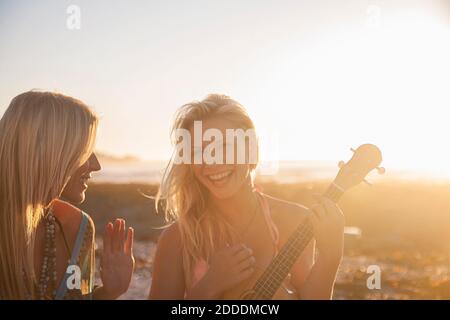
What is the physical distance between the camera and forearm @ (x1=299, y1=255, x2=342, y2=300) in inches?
127

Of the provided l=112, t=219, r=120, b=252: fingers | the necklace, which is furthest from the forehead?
the necklace

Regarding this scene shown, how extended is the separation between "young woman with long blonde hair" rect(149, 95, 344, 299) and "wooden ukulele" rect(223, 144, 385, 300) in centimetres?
12

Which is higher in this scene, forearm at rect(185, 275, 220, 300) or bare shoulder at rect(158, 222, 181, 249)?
bare shoulder at rect(158, 222, 181, 249)

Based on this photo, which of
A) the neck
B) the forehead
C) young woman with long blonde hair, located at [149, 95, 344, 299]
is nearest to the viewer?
young woman with long blonde hair, located at [149, 95, 344, 299]

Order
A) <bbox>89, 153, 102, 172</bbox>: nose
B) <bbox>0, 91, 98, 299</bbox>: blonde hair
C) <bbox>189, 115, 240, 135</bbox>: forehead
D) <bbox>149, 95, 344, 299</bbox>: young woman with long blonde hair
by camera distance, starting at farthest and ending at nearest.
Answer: <bbox>189, 115, 240, 135</bbox>: forehead → <bbox>89, 153, 102, 172</bbox>: nose → <bbox>149, 95, 344, 299</bbox>: young woman with long blonde hair → <bbox>0, 91, 98, 299</bbox>: blonde hair

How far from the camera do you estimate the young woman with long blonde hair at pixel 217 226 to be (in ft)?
10.9

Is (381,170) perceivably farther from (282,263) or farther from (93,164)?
(93,164)

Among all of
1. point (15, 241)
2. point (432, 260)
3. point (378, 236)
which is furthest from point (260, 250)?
point (378, 236)

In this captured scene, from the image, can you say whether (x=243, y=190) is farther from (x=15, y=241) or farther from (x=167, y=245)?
(x=15, y=241)

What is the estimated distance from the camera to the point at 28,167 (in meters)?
3.10

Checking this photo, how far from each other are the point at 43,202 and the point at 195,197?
0.96 meters

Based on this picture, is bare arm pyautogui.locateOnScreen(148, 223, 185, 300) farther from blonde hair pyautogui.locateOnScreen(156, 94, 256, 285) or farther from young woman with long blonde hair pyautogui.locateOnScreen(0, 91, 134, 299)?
young woman with long blonde hair pyautogui.locateOnScreen(0, 91, 134, 299)

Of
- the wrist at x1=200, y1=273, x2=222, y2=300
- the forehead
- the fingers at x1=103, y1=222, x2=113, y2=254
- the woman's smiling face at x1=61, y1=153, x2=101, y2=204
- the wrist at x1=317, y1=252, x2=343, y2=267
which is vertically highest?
the forehead

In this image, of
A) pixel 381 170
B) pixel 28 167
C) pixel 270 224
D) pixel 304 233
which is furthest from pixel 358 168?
pixel 28 167
